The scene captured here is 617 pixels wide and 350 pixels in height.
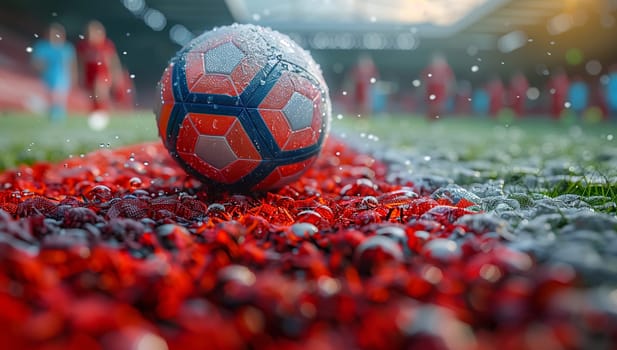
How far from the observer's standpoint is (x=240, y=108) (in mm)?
2885

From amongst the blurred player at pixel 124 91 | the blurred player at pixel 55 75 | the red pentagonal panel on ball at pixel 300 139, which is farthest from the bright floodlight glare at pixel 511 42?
the red pentagonal panel on ball at pixel 300 139

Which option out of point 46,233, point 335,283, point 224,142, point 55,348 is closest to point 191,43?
point 224,142

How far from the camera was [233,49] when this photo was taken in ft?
9.74

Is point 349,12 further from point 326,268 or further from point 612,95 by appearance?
point 326,268

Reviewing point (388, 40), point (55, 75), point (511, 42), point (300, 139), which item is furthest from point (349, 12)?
point (300, 139)

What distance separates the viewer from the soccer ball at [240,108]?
2896 millimetres

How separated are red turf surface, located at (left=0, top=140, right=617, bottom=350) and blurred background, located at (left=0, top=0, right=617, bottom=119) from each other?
19775 mm

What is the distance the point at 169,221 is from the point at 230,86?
883mm

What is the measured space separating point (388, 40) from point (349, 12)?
5107 millimetres

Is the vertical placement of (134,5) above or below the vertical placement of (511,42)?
below

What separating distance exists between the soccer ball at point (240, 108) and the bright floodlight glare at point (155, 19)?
29616mm

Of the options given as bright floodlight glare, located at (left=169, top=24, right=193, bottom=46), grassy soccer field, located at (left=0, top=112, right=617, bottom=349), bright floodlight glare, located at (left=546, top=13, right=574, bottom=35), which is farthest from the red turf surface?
bright floodlight glare, located at (left=169, top=24, right=193, bottom=46)

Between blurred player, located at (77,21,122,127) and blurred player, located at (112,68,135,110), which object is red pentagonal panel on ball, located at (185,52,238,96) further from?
blurred player, located at (112,68,135,110)

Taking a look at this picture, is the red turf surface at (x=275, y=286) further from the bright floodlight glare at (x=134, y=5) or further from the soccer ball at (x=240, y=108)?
the bright floodlight glare at (x=134, y=5)
